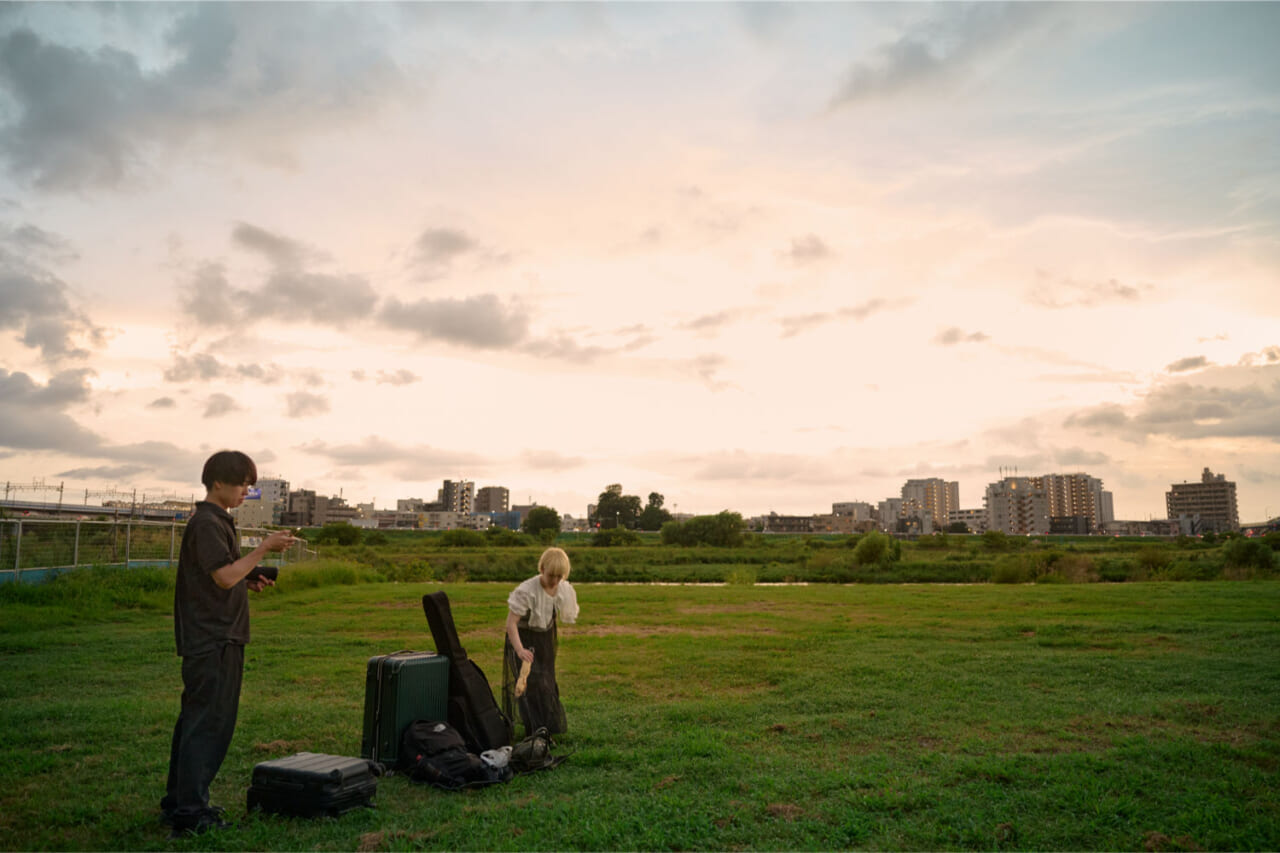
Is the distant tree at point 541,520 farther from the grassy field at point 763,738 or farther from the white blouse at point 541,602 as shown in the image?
the white blouse at point 541,602

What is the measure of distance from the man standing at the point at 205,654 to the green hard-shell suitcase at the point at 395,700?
169 cm

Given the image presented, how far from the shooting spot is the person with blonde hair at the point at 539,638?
8047 millimetres

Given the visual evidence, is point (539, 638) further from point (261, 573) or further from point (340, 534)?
point (340, 534)

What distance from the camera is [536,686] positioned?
8250mm

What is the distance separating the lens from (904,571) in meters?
51.2

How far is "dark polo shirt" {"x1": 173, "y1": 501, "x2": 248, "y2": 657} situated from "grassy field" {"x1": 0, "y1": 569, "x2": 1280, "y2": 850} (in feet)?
4.35

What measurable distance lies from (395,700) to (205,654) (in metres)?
2.05

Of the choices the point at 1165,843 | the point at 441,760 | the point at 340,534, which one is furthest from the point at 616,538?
the point at 1165,843

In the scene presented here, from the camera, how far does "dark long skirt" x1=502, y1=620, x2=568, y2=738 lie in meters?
8.21

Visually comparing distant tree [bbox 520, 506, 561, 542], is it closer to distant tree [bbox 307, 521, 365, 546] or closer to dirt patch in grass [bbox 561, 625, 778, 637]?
distant tree [bbox 307, 521, 365, 546]

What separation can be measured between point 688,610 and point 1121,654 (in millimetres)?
12450

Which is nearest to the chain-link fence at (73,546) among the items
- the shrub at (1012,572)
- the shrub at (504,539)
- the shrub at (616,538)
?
the shrub at (1012,572)

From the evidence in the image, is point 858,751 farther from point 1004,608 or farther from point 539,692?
point 1004,608

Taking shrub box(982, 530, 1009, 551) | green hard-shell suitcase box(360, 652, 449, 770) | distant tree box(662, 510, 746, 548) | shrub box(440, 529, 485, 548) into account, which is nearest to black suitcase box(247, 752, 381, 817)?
green hard-shell suitcase box(360, 652, 449, 770)
